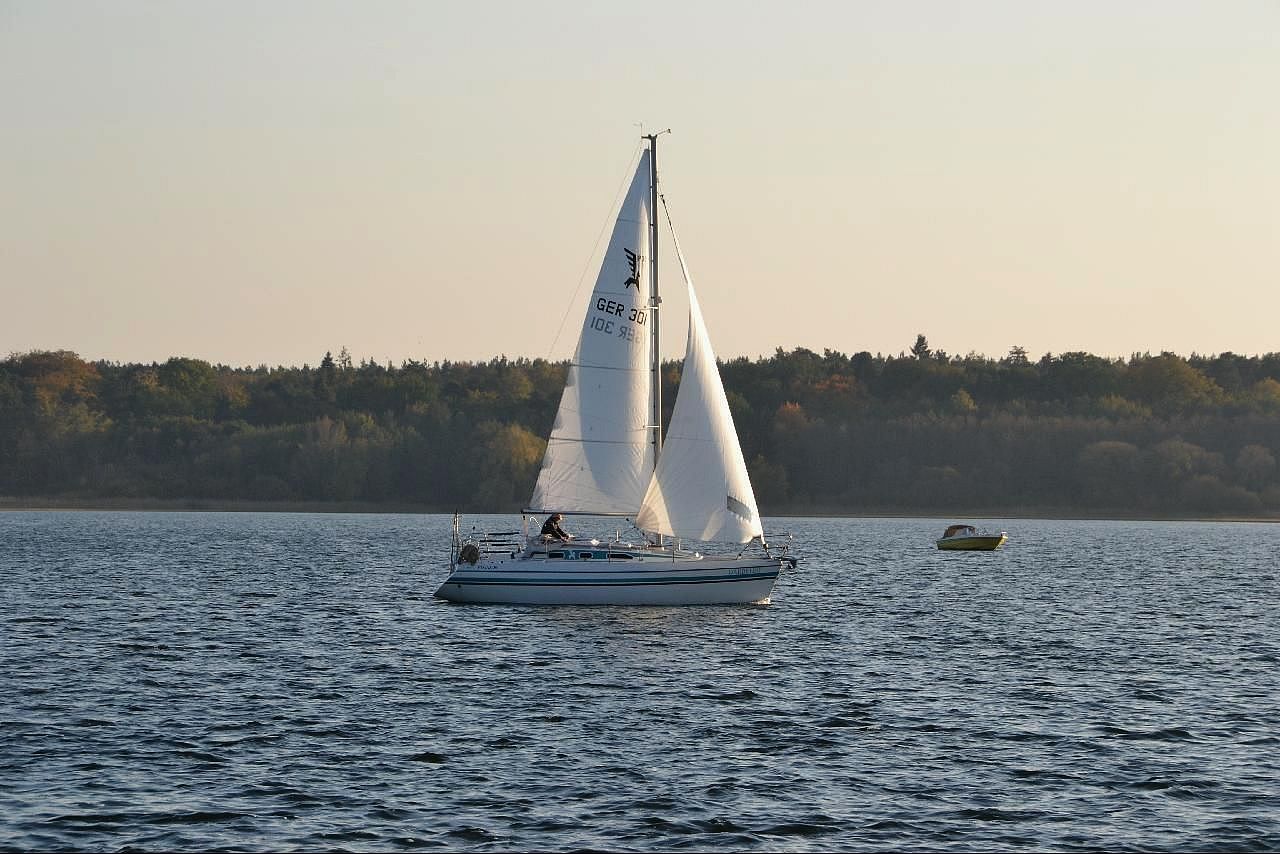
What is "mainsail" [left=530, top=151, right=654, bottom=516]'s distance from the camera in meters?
58.6

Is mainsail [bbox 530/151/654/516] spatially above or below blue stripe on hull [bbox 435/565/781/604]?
above

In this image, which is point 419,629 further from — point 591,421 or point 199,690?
point 199,690

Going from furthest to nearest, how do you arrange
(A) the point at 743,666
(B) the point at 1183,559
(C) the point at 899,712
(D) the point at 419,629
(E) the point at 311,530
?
(E) the point at 311,530
(B) the point at 1183,559
(D) the point at 419,629
(A) the point at 743,666
(C) the point at 899,712

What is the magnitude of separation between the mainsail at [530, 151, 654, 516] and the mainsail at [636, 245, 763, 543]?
83cm

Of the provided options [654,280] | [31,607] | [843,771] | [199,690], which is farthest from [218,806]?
[31,607]

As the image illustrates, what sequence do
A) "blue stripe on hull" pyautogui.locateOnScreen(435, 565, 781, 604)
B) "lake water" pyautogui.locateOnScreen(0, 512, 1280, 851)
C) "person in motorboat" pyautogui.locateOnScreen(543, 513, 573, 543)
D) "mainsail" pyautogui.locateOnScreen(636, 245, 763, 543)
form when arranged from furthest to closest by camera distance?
"person in motorboat" pyautogui.locateOnScreen(543, 513, 573, 543) → "blue stripe on hull" pyautogui.locateOnScreen(435, 565, 781, 604) → "mainsail" pyautogui.locateOnScreen(636, 245, 763, 543) → "lake water" pyautogui.locateOnScreen(0, 512, 1280, 851)

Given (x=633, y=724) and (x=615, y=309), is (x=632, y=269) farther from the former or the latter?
(x=633, y=724)

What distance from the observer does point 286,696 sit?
4138cm

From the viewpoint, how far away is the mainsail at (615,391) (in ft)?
192

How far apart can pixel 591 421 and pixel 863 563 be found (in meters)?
55.4

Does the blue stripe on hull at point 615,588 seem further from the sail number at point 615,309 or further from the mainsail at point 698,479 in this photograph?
the sail number at point 615,309

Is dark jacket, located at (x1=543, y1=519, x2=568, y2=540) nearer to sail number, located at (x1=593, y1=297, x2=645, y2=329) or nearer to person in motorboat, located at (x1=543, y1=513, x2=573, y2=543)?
person in motorboat, located at (x1=543, y1=513, x2=573, y2=543)

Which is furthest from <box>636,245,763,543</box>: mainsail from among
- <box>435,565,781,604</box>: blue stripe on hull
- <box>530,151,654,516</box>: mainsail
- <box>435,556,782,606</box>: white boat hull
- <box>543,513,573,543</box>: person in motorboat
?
<box>543,513,573,543</box>: person in motorboat

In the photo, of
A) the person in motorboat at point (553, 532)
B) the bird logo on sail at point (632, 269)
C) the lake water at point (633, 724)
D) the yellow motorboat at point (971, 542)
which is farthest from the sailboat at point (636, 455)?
the yellow motorboat at point (971, 542)
